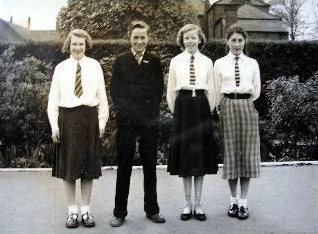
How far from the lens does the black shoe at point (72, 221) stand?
375 centimetres

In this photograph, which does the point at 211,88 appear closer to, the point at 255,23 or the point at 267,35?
the point at 267,35

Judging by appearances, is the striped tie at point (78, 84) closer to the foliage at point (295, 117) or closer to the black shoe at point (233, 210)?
the black shoe at point (233, 210)

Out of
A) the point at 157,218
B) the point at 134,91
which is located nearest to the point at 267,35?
the point at 134,91

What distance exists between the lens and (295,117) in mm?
7438

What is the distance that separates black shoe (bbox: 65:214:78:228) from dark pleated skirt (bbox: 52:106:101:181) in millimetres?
307

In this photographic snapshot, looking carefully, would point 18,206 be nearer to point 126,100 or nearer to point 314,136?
point 126,100

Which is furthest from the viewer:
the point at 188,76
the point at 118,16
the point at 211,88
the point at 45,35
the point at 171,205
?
the point at 45,35

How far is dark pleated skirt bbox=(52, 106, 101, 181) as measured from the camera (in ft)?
12.4

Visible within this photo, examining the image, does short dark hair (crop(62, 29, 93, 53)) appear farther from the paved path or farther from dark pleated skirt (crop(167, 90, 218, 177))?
the paved path

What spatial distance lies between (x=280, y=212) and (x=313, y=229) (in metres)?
0.56

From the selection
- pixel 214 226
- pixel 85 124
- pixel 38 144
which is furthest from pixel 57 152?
pixel 38 144

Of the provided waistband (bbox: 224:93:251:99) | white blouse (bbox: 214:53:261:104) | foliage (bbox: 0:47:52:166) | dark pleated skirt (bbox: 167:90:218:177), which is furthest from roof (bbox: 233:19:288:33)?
dark pleated skirt (bbox: 167:90:218:177)

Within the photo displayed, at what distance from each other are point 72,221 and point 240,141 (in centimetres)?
159

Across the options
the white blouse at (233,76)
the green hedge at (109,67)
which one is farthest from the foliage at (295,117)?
the white blouse at (233,76)
